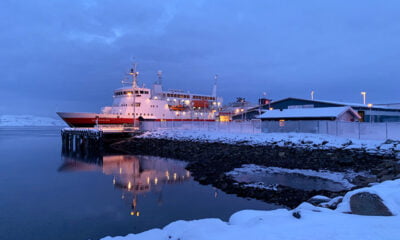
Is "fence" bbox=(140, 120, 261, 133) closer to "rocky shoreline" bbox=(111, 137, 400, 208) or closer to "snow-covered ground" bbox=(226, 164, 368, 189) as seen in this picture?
"rocky shoreline" bbox=(111, 137, 400, 208)

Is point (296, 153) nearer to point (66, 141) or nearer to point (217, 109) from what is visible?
point (66, 141)

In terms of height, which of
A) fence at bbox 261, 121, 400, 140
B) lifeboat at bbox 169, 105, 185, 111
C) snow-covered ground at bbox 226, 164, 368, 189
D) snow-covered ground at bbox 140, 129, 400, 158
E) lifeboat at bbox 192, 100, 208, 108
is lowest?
snow-covered ground at bbox 226, 164, 368, 189

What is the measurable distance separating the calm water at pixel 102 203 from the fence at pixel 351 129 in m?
14.0

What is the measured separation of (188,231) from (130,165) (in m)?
17.1

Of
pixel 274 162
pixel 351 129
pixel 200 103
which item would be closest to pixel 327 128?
pixel 351 129

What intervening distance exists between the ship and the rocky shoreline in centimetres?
1672

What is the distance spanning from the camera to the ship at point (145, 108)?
139 ft

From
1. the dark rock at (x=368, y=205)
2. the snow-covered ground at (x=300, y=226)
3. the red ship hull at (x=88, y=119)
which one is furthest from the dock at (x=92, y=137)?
the dark rock at (x=368, y=205)

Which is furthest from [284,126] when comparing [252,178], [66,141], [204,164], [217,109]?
[217,109]

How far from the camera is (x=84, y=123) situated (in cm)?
4250

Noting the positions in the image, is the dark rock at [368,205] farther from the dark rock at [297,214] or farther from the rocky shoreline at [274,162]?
the rocky shoreline at [274,162]

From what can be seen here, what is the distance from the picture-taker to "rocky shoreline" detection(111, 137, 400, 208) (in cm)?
1155

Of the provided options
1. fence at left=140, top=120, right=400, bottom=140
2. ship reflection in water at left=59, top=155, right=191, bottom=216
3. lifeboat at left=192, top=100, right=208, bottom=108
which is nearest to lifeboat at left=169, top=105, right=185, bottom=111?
lifeboat at left=192, top=100, right=208, bottom=108

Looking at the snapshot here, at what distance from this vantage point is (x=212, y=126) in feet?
117
